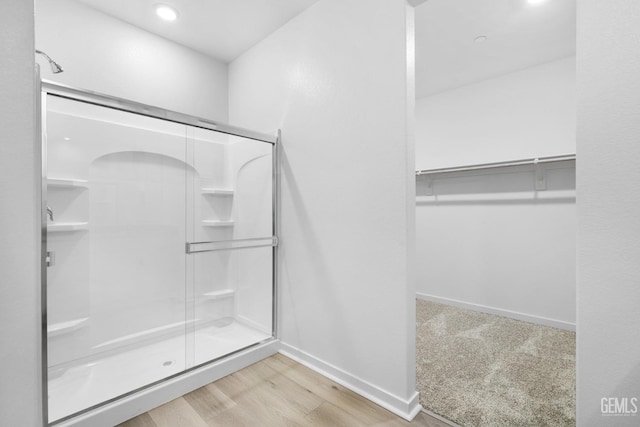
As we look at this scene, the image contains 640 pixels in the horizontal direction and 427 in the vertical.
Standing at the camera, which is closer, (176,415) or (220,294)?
(176,415)

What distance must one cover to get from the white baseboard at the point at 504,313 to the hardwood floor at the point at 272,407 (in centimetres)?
189

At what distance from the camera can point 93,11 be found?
6.86 ft

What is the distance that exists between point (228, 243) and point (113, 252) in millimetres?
700

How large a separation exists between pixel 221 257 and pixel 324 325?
866 mm

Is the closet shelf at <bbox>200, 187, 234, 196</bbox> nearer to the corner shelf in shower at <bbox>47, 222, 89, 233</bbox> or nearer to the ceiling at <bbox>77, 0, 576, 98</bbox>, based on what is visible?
the corner shelf in shower at <bbox>47, 222, 89, 233</bbox>

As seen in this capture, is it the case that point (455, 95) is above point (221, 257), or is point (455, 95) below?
above

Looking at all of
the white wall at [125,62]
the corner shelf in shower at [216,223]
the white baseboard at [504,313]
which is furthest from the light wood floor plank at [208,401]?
the white baseboard at [504,313]

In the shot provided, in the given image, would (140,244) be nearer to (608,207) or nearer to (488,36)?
(608,207)

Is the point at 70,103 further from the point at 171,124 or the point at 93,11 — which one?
the point at 93,11

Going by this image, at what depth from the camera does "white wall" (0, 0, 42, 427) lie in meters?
0.80

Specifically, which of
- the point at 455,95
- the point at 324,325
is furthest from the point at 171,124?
the point at 455,95

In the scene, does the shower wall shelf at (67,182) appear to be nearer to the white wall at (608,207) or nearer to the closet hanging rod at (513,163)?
the white wall at (608,207)

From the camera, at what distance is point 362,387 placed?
1694 millimetres

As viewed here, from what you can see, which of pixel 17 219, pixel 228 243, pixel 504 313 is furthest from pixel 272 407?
pixel 504 313
